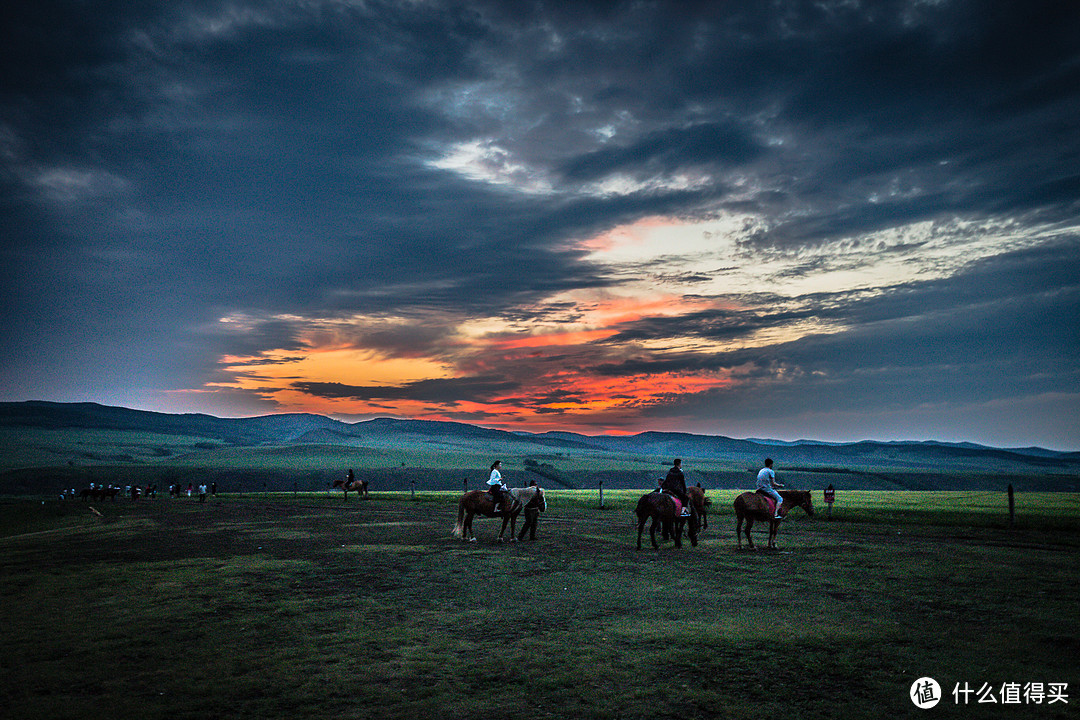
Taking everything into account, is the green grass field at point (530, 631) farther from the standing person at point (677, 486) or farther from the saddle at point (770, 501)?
the standing person at point (677, 486)

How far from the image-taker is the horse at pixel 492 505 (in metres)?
22.1

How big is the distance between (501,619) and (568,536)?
44.5ft

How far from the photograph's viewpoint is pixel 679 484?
68.2 feet

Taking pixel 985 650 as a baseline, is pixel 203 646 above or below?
→ below

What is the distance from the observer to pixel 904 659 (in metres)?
8.13

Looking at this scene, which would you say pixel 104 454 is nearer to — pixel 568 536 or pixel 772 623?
pixel 568 536

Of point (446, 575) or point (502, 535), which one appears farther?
point (502, 535)

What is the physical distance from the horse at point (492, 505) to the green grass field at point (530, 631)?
2642mm

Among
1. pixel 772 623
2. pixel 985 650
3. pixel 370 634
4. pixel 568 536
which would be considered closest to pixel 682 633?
pixel 772 623

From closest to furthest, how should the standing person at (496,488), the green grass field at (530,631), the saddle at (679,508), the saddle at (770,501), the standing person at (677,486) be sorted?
the green grass field at (530,631)
the saddle at (770,501)
the saddle at (679,508)
the standing person at (677,486)
the standing person at (496,488)

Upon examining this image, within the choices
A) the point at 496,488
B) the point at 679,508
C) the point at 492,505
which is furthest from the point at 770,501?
the point at 492,505

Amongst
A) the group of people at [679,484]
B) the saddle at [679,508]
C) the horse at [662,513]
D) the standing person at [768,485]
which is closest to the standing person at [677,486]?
the group of people at [679,484]

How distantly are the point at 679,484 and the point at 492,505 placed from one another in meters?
6.56

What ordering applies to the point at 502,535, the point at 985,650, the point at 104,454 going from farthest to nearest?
the point at 104,454 < the point at 502,535 < the point at 985,650
